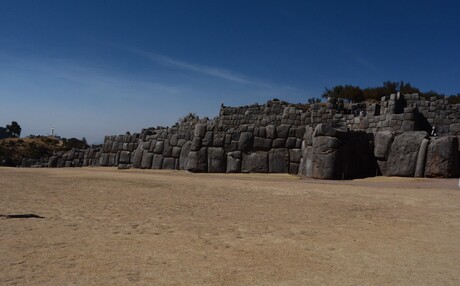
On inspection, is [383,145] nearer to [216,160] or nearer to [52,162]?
[216,160]

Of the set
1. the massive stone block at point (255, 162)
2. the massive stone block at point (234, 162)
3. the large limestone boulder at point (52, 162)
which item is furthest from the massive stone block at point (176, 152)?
the large limestone boulder at point (52, 162)

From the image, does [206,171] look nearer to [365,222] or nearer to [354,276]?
[365,222]

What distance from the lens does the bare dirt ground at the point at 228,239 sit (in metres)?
3.46

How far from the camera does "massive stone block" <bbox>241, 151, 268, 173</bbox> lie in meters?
15.5

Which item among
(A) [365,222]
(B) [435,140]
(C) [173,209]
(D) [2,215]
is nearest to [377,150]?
(B) [435,140]

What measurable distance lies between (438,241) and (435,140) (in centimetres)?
840

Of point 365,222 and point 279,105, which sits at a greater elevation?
point 279,105

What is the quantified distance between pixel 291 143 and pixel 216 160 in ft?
10.4

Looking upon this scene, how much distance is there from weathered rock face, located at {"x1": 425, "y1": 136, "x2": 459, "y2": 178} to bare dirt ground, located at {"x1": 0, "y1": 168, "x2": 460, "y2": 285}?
12.9 feet

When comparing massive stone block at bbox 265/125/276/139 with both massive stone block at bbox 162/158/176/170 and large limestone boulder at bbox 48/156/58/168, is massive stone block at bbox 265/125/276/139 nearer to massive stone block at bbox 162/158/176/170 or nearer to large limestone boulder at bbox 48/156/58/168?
massive stone block at bbox 162/158/176/170

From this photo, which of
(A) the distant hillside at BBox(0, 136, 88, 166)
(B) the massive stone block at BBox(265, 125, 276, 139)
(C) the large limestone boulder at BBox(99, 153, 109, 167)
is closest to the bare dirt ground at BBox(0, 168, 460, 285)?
(B) the massive stone block at BBox(265, 125, 276, 139)

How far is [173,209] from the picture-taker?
689cm

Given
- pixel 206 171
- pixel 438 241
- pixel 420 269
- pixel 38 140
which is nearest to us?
pixel 420 269

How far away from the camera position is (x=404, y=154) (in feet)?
41.6
